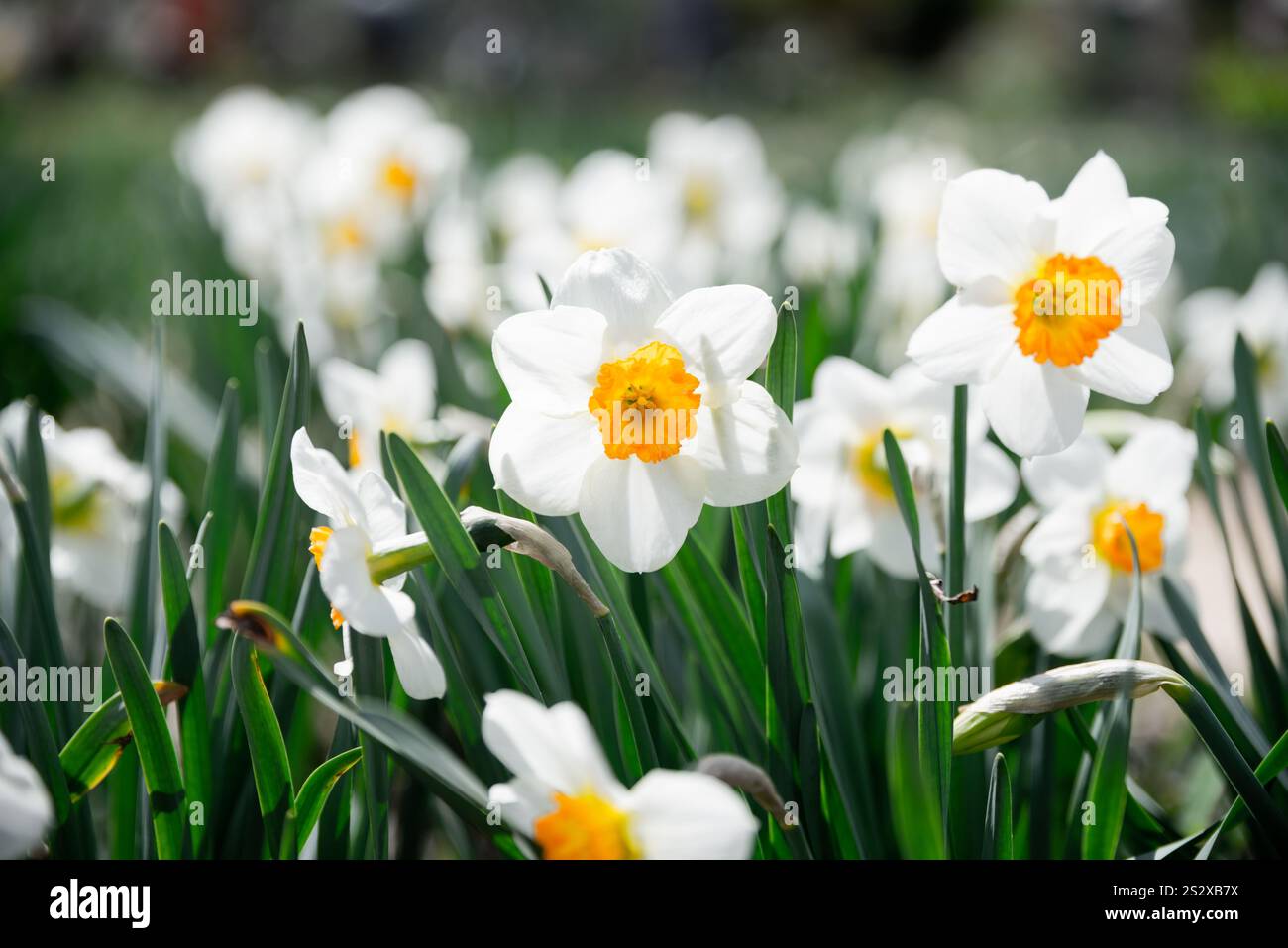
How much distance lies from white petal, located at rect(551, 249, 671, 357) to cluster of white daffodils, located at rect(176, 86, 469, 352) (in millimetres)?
1410

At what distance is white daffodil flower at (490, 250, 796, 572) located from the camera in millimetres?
779

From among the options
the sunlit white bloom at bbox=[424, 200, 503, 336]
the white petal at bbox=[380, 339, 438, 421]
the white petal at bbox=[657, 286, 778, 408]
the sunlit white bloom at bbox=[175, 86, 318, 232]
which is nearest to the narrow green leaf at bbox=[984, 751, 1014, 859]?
the white petal at bbox=[657, 286, 778, 408]

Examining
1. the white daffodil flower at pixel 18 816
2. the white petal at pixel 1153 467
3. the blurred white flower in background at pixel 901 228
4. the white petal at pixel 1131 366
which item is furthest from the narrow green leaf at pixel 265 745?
the blurred white flower in background at pixel 901 228

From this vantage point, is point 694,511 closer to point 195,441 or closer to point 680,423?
point 680,423

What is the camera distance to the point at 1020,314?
2.87ft

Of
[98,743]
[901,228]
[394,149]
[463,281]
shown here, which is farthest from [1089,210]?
[394,149]

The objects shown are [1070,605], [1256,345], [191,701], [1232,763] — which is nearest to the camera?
[1232,763]

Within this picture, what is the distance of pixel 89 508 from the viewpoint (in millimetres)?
1262

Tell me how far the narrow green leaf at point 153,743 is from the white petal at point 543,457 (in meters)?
0.32

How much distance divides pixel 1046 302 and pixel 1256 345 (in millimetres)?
1137

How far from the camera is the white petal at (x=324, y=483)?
0.77 meters

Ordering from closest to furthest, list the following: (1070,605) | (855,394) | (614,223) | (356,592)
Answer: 1. (356,592)
2. (1070,605)
3. (855,394)
4. (614,223)

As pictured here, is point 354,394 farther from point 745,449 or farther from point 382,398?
point 745,449
